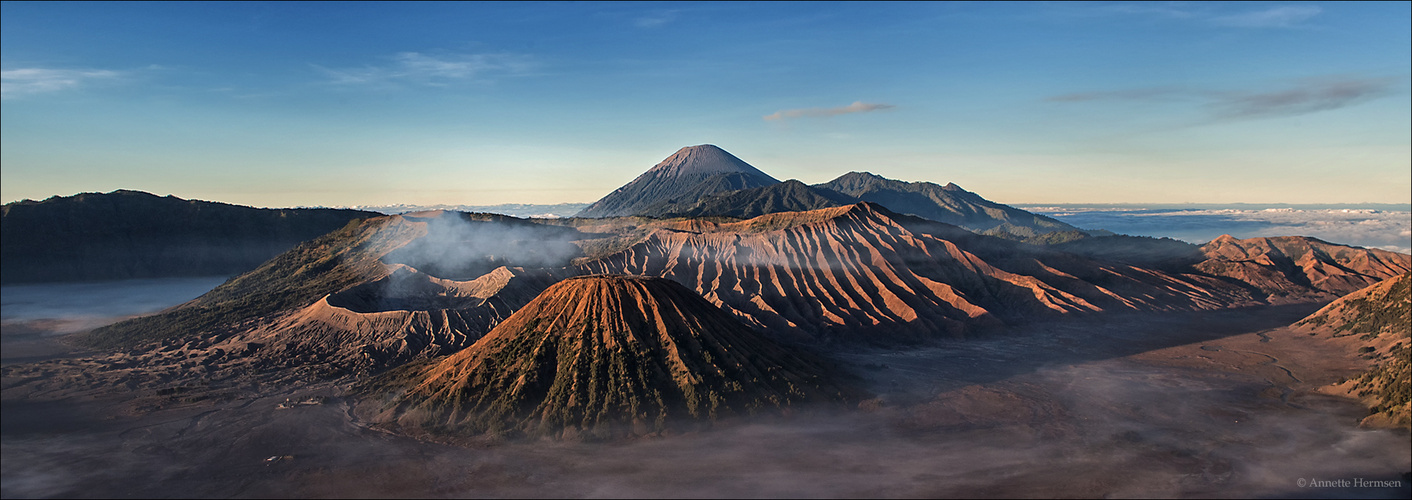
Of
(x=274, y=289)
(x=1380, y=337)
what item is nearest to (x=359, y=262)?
(x=274, y=289)

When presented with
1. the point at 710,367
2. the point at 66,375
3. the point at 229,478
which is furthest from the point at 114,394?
the point at 710,367

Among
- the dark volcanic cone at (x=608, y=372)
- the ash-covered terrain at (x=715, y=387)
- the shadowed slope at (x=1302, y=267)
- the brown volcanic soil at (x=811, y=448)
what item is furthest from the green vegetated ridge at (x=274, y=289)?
the shadowed slope at (x=1302, y=267)

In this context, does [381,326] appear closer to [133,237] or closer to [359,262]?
[359,262]

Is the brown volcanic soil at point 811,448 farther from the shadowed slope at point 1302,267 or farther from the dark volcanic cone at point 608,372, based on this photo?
the shadowed slope at point 1302,267

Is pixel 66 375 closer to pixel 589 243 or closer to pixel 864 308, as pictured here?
pixel 589 243

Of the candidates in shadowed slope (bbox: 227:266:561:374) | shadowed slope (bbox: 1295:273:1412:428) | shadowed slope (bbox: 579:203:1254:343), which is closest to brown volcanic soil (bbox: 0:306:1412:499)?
shadowed slope (bbox: 1295:273:1412:428)
